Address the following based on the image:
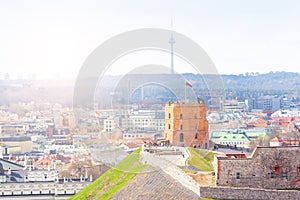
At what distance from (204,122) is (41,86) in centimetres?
6811

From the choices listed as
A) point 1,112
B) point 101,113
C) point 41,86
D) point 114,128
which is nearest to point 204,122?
point 101,113

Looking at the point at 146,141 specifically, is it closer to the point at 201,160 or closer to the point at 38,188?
the point at 201,160

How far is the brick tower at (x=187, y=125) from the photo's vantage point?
103 ft

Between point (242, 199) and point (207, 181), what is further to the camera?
point (207, 181)

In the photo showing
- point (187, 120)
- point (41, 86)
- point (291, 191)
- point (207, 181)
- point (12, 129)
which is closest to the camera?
point (291, 191)

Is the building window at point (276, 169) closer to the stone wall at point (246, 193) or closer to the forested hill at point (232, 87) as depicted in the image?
the stone wall at point (246, 193)

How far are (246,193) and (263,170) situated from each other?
1.14 meters

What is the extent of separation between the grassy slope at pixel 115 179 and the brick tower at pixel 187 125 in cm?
444

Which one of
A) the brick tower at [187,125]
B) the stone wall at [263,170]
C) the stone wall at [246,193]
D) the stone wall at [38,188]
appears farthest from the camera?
the stone wall at [38,188]

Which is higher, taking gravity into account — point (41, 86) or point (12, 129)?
point (41, 86)

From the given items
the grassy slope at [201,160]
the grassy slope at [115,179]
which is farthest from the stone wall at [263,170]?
the grassy slope at [115,179]

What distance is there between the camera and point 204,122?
32.1 metres

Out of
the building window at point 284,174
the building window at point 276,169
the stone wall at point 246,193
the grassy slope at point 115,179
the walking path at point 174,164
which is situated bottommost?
the grassy slope at point 115,179

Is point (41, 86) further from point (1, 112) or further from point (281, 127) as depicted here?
point (281, 127)
